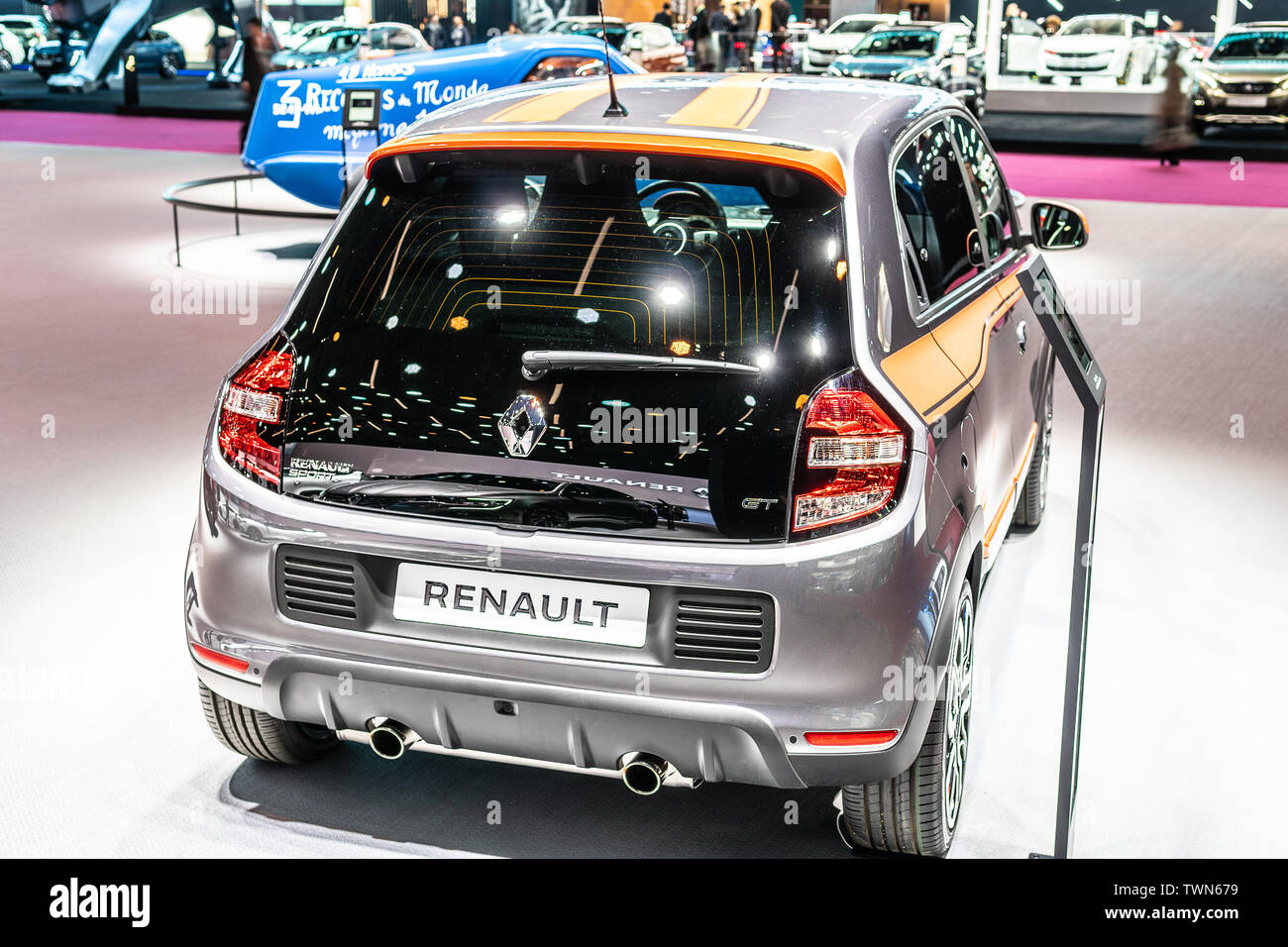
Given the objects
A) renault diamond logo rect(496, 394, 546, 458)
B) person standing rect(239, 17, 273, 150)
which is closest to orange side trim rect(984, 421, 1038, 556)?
renault diamond logo rect(496, 394, 546, 458)

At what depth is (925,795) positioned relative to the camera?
2.72 m

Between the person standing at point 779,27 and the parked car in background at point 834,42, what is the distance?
148cm

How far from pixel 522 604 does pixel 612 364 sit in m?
0.46

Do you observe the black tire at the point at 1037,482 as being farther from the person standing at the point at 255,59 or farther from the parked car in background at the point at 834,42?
the parked car in background at the point at 834,42

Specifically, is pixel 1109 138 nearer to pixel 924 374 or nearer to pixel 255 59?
pixel 255 59

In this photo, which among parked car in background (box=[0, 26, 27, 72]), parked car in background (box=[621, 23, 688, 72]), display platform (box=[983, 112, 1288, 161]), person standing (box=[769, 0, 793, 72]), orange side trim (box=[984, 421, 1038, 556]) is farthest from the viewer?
parked car in background (box=[0, 26, 27, 72])

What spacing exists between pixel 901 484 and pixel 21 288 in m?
8.29

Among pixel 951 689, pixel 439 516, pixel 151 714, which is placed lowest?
pixel 151 714

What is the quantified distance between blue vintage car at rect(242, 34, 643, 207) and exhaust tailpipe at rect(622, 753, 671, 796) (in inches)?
291

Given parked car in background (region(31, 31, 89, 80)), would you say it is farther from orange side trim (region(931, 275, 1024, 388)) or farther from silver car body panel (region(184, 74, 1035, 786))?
silver car body panel (region(184, 74, 1035, 786))

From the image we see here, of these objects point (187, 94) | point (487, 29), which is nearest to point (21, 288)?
point (187, 94)

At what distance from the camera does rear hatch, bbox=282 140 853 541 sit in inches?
96.1
